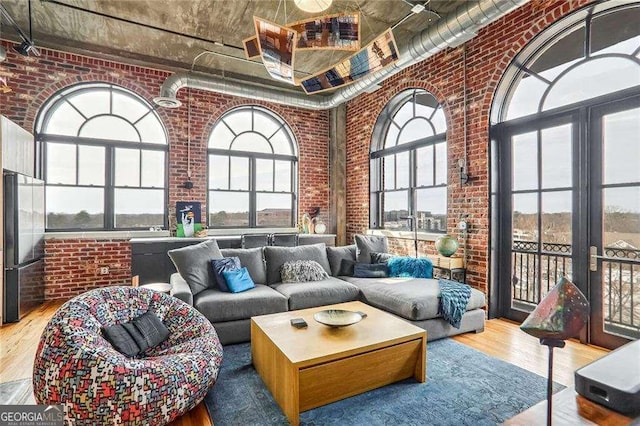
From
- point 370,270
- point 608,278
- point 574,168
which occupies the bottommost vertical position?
point 370,270

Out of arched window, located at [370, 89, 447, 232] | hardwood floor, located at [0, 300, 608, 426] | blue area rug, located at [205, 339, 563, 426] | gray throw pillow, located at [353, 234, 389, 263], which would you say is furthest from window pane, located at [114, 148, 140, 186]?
arched window, located at [370, 89, 447, 232]

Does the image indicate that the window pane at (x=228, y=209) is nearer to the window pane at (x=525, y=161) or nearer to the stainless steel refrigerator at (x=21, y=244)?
the stainless steel refrigerator at (x=21, y=244)

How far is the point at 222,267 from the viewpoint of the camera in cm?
352

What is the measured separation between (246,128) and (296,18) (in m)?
2.40

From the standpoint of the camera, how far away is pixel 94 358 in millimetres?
1747

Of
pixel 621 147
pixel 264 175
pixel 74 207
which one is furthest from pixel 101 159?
pixel 621 147

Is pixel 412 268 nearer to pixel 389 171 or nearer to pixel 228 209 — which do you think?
pixel 389 171

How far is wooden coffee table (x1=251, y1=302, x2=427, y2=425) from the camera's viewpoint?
2041 millimetres

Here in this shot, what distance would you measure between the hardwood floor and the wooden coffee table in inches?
20.5

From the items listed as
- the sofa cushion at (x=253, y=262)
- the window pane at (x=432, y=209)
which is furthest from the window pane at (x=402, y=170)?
the sofa cushion at (x=253, y=262)

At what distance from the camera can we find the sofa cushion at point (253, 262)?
3.87 m

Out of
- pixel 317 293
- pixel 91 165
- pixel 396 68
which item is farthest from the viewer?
pixel 91 165

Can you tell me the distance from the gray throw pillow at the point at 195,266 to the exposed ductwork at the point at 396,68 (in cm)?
224

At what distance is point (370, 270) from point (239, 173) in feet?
10.2
